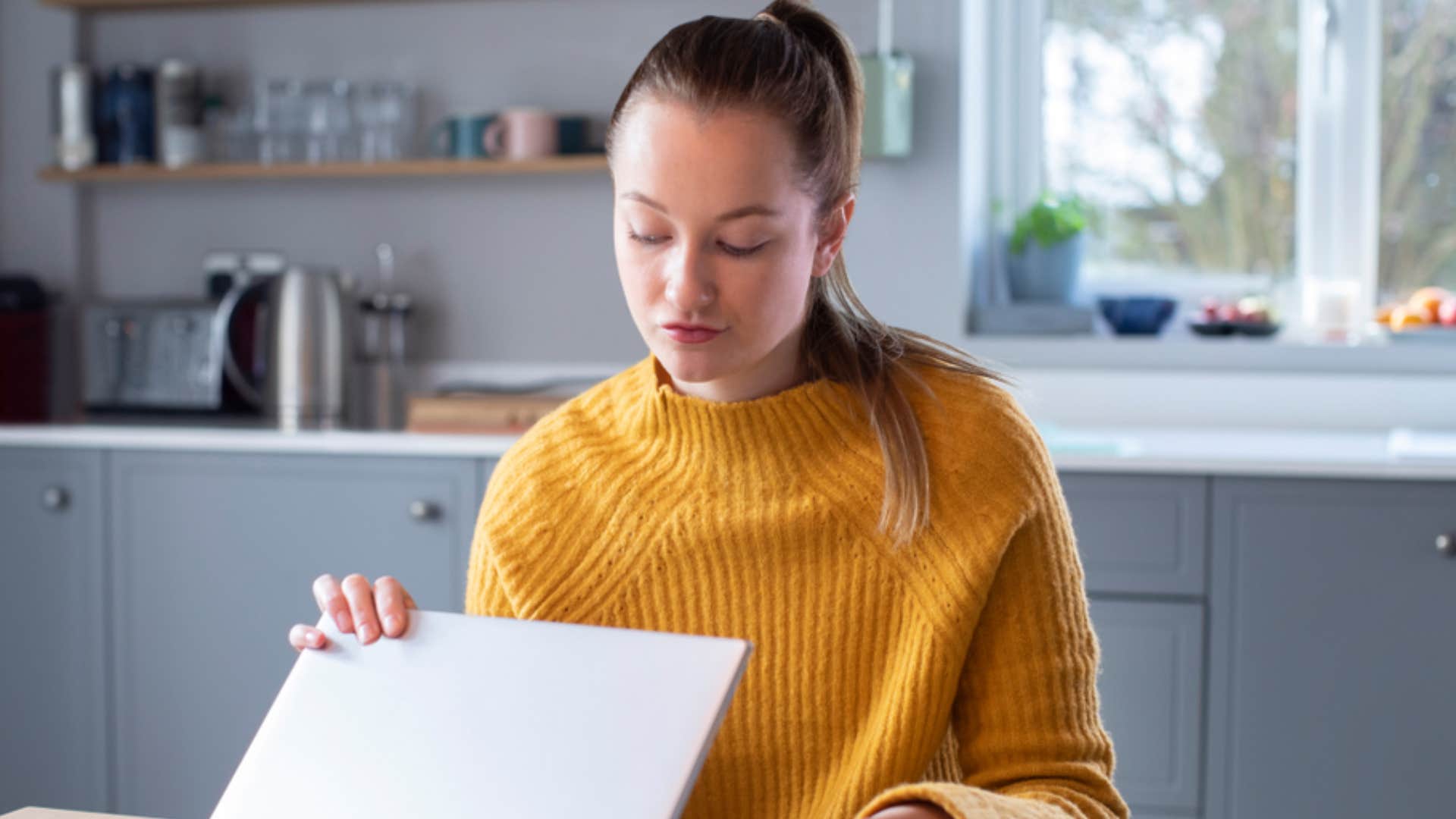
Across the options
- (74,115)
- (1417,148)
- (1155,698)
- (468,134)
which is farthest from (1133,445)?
(74,115)

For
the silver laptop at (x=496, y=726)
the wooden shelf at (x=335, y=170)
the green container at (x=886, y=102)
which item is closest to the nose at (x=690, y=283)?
the silver laptop at (x=496, y=726)

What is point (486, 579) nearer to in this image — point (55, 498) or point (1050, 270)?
point (55, 498)

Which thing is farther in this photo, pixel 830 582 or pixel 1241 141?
pixel 1241 141

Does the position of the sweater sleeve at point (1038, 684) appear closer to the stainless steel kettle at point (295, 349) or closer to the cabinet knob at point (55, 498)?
the stainless steel kettle at point (295, 349)

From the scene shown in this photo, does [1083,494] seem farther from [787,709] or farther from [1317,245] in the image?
[787,709]

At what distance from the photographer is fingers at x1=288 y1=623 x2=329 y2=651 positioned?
0.87m

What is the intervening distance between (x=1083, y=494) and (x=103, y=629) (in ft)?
6.02

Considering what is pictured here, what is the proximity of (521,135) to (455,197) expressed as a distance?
0.29m

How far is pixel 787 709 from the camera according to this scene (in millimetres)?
1119

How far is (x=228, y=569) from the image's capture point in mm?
2711

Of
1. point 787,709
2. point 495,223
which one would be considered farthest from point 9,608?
point 787,709

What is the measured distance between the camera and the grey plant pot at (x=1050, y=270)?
2971 mm

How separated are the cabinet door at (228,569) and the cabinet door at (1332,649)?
1.31 metres

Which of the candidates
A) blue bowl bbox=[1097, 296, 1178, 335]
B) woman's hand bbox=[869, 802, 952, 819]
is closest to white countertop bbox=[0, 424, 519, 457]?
blue bowl bbox=[1097, 296, 1178, 335]
